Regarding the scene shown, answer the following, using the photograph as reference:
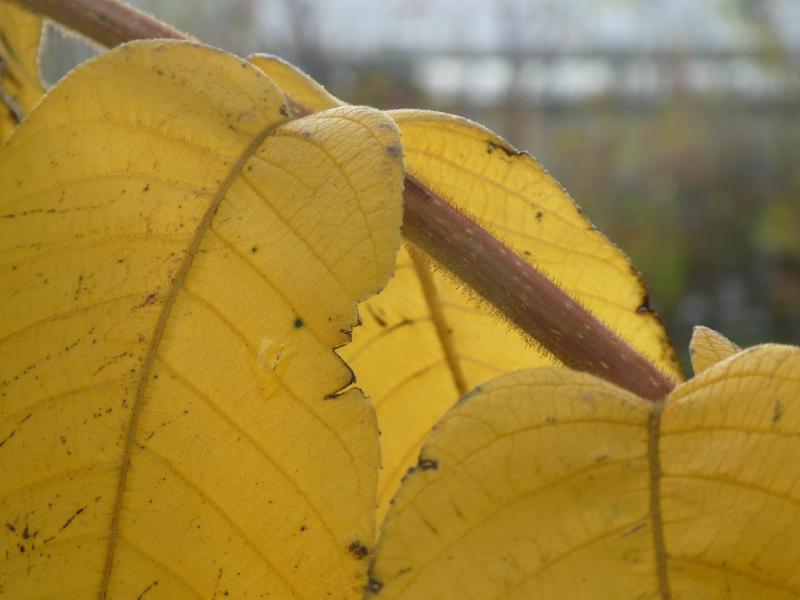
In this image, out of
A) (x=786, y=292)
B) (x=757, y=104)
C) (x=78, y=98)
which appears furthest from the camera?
(x=757, y=104)

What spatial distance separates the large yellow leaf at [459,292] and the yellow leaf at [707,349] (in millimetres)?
52

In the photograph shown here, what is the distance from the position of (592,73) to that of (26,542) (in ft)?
27.4

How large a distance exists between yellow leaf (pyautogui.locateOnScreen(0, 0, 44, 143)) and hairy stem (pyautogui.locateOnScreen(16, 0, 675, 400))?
16.1 inches

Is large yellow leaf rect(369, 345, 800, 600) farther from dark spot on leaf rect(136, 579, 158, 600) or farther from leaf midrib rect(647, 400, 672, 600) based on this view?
dark spot on leaf rect(136, 579, 158, 600)

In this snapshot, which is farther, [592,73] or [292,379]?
[592,73]

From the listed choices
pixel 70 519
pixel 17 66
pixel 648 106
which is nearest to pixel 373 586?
pixel 70 519

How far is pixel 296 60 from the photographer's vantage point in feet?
24.6

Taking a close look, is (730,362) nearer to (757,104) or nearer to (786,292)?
(786,292)

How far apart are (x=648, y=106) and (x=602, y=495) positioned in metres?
8.20

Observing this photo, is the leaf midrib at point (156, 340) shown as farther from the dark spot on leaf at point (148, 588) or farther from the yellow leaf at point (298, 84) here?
the yellow leaf at point (298, 84)

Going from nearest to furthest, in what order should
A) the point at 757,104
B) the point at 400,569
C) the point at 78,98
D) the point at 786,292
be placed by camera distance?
1. the point at 400,569
2. the point at 78,98
3. the point at 786,292
4. the point at 757,104

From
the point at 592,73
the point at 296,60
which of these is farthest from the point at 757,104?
the point at 296,60

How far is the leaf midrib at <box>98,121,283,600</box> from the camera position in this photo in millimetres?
499

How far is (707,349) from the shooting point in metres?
0.59
